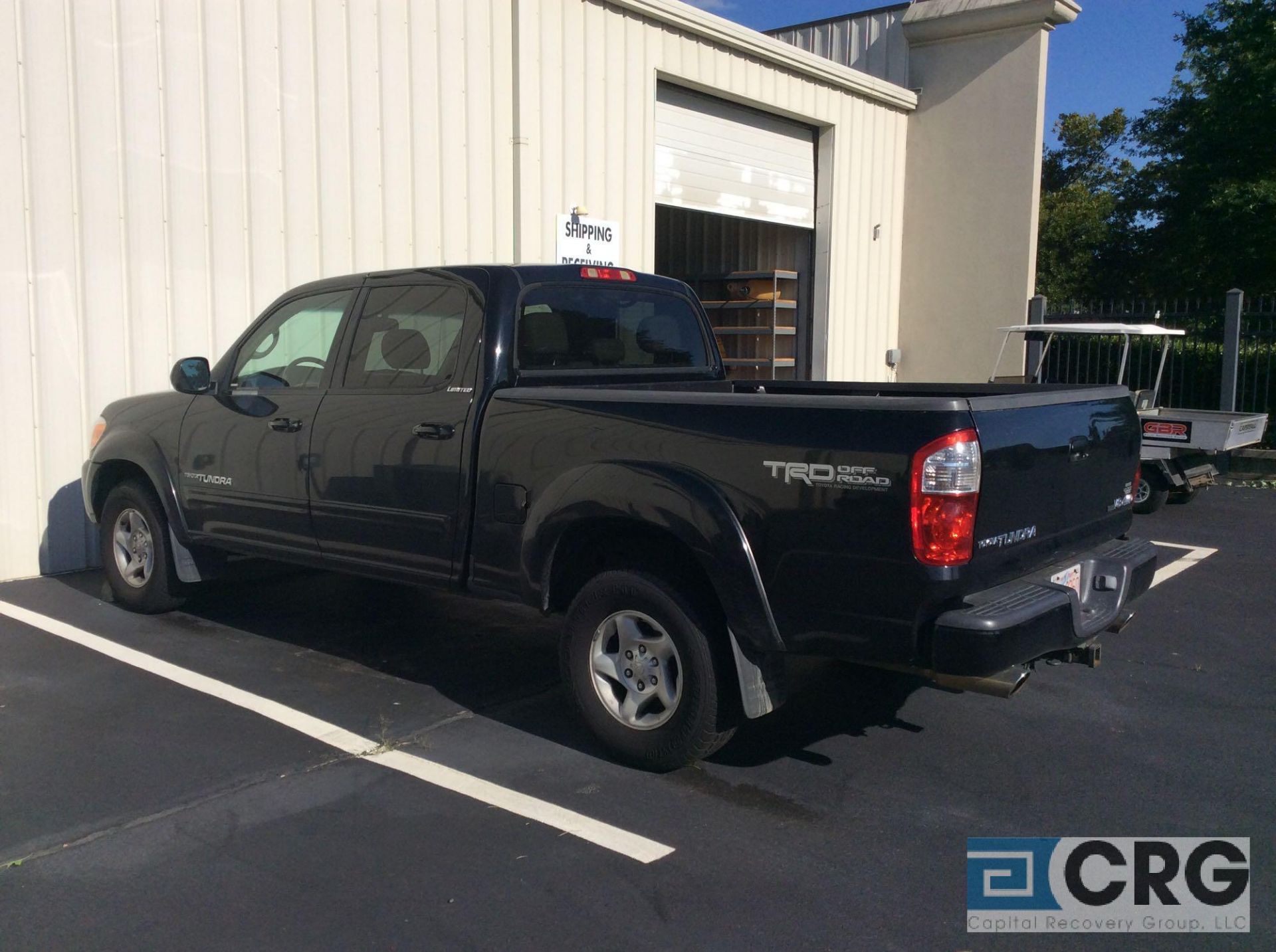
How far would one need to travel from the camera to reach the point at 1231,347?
14.0 m

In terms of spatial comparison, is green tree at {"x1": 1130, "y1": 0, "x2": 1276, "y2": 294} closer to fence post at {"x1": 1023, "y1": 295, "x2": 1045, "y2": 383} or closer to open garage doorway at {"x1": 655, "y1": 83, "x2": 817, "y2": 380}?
fence post at {"x1": 1023, "y1": 295, "x2": 1045, "y2": 383}

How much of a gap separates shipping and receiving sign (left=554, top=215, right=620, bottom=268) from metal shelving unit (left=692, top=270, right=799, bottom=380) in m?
3.64

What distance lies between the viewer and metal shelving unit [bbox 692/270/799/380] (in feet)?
48.5

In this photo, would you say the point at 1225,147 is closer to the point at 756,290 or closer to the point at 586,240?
the point at 756,290

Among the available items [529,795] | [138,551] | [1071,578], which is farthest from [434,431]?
[138,551]

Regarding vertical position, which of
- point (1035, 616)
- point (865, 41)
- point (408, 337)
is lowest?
point (1035, 616)

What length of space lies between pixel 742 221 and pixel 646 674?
40.4 ft

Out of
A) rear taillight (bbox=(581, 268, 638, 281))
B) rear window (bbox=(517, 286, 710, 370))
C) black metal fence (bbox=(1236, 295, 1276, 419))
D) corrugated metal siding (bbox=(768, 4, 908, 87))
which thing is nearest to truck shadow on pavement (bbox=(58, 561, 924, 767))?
rear window (bbox=(517, 286, 710, 370))

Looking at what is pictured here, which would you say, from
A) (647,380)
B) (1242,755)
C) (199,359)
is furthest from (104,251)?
(1242,755)

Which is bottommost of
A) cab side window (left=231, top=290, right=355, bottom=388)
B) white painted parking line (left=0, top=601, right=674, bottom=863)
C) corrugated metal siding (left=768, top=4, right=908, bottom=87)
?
white painted parking line (left=0, top=601, right=674, bottom=863)

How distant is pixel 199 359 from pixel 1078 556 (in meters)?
4.71

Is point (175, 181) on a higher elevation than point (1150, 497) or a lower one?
higher

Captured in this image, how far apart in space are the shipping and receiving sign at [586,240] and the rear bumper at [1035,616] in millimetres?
7065

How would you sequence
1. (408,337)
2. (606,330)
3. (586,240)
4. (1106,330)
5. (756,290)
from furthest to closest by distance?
(756,290), (1106,330), (586,240), (606,330), (408,337)
